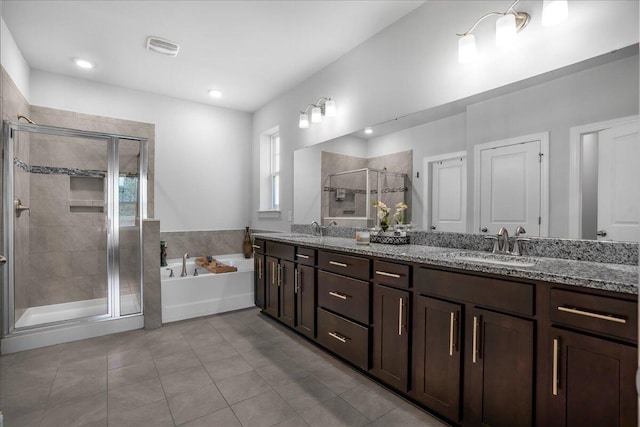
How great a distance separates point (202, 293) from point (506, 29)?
353cm

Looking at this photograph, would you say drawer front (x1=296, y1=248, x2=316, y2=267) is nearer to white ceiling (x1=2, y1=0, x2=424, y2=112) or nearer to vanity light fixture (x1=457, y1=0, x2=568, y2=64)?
vanity light fixture (x1=457, y1=0, x2=568, y2=64)

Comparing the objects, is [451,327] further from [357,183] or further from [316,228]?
[316,228]

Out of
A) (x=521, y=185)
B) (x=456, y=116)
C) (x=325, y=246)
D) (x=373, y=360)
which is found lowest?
(x=373, y=360)

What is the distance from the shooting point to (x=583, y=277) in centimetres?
114

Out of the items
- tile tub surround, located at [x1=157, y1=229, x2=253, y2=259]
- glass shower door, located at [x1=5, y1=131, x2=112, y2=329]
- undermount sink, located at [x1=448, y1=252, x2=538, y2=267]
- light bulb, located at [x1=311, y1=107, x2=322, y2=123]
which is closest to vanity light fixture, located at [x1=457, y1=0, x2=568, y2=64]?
undermount sink, located at [x1=448, y1=252, x2=538, y2=267]

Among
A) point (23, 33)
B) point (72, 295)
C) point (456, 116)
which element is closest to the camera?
point (456, 116)

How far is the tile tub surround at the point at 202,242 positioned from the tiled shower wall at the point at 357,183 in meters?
1.92

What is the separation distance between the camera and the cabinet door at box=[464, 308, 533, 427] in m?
1.28

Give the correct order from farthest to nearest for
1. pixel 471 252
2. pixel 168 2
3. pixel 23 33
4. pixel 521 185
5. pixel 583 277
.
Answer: pixel 23 33 → pixel 168 2 → pixel 471 252 → pixel 521 185 → pixel 583 277

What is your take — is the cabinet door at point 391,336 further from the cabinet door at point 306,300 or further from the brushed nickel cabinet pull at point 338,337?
the cabinet door at point 306,300

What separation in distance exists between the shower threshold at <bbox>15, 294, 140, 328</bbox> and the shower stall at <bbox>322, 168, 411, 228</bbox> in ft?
7.13

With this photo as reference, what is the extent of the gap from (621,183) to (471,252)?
2.52 ft

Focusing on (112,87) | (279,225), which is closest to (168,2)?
(112,87)

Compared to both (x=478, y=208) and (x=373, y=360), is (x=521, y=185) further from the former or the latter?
(x=373, y=360)
